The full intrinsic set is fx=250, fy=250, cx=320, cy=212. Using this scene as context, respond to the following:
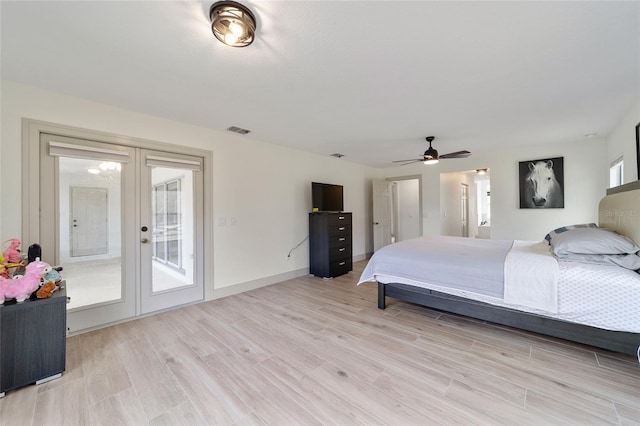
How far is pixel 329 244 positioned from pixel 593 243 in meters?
3.27

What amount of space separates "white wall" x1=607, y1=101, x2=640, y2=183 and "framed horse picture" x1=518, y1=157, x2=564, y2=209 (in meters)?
0.78

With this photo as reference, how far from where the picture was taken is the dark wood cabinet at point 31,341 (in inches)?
67.2

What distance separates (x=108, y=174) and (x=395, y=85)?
3167mm

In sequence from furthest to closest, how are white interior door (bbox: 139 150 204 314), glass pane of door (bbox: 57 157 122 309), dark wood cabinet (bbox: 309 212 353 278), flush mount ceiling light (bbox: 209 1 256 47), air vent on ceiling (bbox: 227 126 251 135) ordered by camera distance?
dark wood cabinet (bbox: 309 212 353 278), air vent on ceiling (bbox: 227 126 251 135), white interior door (bbox: 139 150 204 314), glass pane of door (bbox: 57 157 122 309), flush mount ceiling light (bbox: 209 1 256 47)

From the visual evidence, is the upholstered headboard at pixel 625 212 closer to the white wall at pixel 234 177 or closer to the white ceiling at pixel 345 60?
the white ceiling at pixel 345 60

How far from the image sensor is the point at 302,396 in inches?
65.3

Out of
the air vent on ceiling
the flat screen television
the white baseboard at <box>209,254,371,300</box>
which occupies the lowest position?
the white baseboard at <box>209,254,371,300</box>

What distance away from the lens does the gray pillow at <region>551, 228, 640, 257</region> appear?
2.02m

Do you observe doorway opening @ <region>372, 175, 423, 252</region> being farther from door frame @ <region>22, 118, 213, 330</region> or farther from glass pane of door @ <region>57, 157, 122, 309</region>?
glass pane of door @ <region>57, 157, 122, 309</region>

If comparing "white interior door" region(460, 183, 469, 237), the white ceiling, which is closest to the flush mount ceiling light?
the white ceiling

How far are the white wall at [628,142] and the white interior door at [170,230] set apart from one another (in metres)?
5.12

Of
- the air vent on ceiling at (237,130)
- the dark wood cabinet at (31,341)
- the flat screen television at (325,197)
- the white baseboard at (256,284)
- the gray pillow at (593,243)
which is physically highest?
the air vent on ceiling at (237,130)

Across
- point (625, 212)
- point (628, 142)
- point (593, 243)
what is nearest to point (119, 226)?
point (593, 243)

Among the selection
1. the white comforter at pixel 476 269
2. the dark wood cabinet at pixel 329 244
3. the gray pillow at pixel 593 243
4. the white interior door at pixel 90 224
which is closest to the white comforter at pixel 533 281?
the white comforter at pixel 476 269
